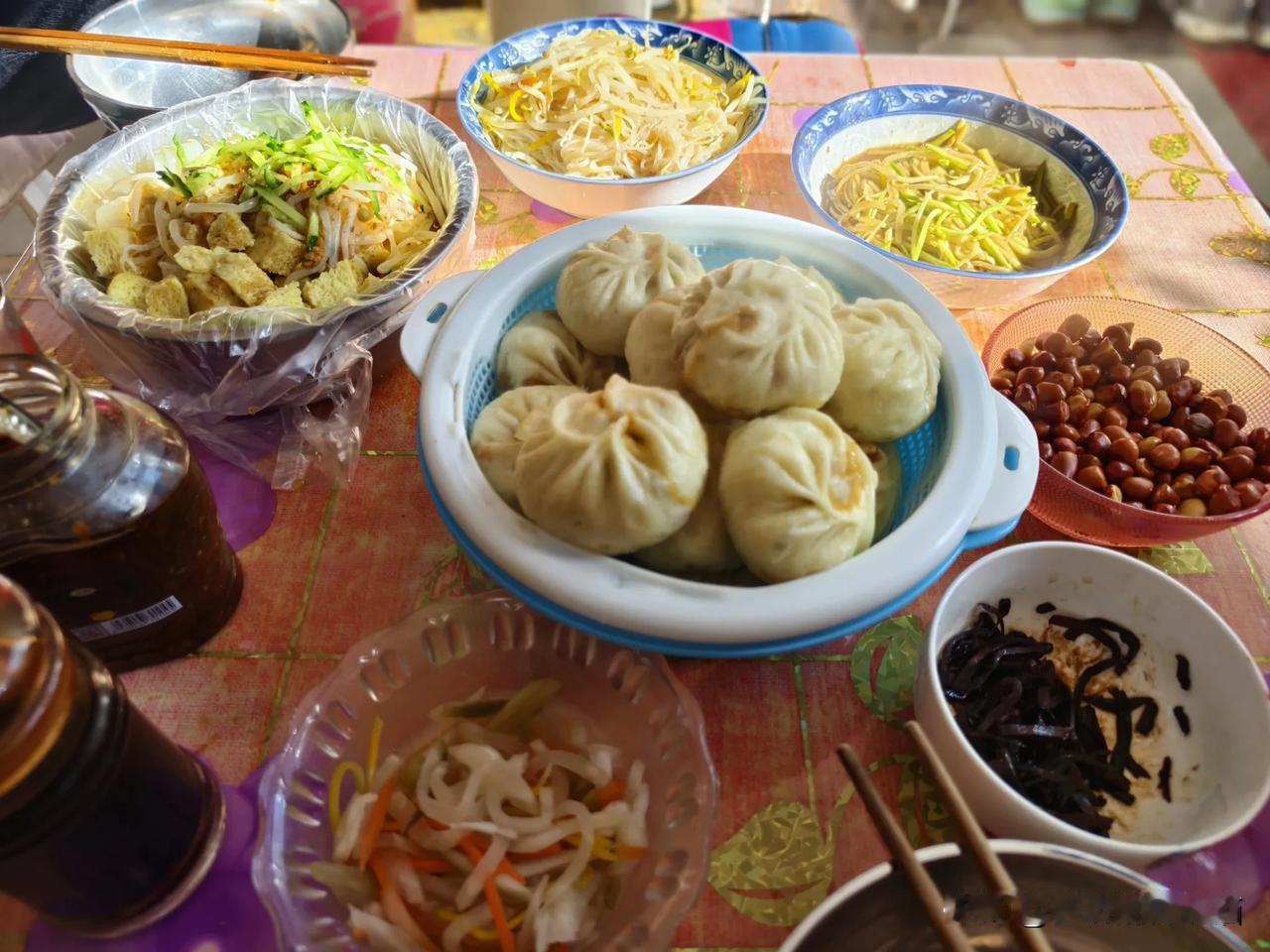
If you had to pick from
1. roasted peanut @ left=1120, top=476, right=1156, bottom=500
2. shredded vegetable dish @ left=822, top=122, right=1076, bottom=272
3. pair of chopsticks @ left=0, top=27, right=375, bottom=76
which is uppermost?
pair of chopsticks @ left=0, top=27, right=375, bottom=76

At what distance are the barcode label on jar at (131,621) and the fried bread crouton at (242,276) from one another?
1.89 ft

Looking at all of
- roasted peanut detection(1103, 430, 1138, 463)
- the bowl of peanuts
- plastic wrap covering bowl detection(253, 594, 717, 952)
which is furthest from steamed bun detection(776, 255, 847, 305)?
plastic wrap covering bowl detection(253, 594, 717, 952)

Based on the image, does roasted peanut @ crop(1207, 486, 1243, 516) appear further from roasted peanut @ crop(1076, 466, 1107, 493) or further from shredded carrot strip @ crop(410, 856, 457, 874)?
shredded carrot strip @ crop(410, 856, 457, 874)

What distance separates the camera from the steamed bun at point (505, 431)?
1.06 meters

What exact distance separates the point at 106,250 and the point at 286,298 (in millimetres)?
355

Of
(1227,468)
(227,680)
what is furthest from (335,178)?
(1227,468)

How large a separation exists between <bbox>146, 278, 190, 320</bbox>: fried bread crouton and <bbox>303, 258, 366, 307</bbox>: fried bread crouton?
0.64ft

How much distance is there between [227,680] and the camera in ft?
3.86

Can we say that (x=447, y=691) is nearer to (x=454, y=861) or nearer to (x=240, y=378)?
(x=454, y=861)

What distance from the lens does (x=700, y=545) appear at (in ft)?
3.42

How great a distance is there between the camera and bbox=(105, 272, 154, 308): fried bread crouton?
1361 millimetres

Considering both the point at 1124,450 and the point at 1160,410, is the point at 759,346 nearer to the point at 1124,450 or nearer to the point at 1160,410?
the point at 1124,450

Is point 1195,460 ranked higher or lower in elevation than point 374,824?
higher

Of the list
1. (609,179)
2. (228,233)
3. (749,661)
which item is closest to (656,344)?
(749,661)
